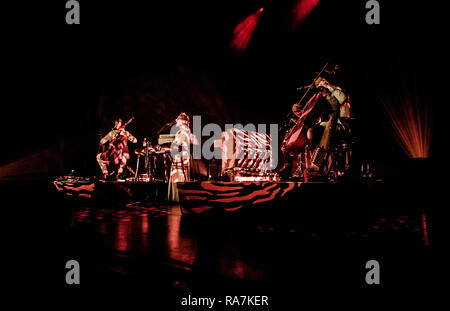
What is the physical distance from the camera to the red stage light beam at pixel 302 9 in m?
6.41

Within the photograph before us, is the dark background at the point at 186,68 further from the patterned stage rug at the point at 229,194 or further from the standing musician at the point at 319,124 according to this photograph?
the patterned stage rug at the point at 229,194

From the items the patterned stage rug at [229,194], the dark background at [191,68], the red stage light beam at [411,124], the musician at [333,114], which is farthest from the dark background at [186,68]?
the patterned stage rug at [229,194]

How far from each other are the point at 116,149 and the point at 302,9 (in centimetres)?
616

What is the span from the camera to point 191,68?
7.42 m

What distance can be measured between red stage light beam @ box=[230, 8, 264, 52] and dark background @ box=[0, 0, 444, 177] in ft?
0.49

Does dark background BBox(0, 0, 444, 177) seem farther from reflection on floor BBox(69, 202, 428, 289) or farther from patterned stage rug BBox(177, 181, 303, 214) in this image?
reflection on floor BBox(69, 202, 428, 289)

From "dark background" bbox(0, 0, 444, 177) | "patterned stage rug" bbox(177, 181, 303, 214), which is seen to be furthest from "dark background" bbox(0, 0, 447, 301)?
"patterned stage rug" bbox(177, 181, 303, 214)

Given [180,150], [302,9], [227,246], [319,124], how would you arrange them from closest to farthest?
[227,246] < [319,124] < [180,150] < [302,9]

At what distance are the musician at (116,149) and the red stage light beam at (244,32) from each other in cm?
383

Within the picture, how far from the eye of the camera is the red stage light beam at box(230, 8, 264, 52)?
22.2 ft

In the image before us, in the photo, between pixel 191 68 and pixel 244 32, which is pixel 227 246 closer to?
pixel 191 68

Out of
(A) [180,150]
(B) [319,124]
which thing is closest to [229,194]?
(B) [319,124]

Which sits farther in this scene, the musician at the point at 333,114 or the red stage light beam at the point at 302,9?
the red stage light beam at the point at 302,9

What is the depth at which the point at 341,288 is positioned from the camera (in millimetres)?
1439
